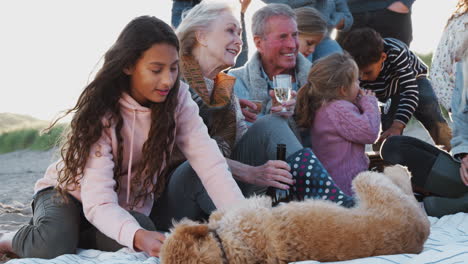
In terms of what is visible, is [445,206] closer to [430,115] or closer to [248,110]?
[248,110]

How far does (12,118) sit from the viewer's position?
17578mm

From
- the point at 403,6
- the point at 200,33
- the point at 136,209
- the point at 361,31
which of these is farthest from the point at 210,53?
the point at 403,6

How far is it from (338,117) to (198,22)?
1.14 m

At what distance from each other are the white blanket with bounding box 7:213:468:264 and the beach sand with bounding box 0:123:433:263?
583 mm

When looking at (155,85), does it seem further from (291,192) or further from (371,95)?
(371,95)

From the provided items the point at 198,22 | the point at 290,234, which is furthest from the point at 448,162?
the point at 290,234

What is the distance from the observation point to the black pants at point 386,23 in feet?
19.8

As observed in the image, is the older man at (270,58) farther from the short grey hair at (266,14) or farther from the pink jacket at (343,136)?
the pink jacket at (343,136)

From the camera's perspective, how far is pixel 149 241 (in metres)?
2.63

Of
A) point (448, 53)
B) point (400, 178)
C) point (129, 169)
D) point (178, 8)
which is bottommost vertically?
point (129, 169)

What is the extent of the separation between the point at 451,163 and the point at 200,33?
188 centimetres

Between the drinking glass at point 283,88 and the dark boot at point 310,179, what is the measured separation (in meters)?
0.48

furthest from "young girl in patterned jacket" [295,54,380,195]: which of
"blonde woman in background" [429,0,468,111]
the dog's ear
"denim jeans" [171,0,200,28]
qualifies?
the dog's ear

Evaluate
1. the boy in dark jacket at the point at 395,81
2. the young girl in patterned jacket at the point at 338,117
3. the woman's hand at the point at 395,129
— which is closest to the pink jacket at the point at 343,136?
the young girl in patterned jacket at the point at 338,117
